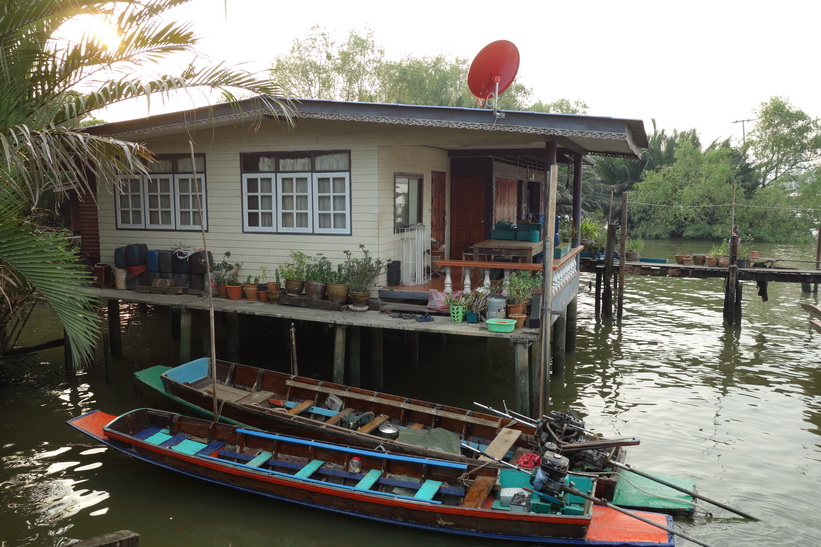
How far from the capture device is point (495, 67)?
36.1 ft

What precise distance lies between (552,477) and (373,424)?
291 centimetres

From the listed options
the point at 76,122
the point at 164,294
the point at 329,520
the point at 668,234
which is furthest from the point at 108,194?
the point at 668,234

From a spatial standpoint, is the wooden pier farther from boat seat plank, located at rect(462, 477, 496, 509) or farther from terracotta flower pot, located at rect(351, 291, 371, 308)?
boat seat plank, located at rect(462, 477, 496, 509)

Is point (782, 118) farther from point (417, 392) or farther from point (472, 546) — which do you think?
point (472, 546)

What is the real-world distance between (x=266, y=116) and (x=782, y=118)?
45.8 meters

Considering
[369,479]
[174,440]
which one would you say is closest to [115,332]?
[174,440]

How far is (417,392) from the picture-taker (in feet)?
42.3

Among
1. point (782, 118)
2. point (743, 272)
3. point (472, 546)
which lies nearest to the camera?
point (472, 546)

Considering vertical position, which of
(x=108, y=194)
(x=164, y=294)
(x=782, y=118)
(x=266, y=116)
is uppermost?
(x=782, y=118)

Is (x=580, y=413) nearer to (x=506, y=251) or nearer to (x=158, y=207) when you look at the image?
(x=506, y=251)

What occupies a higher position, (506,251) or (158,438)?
(506,251)

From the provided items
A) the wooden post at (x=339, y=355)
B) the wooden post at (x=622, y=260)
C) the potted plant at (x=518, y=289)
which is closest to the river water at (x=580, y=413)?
the wooden post at (x=622, y=260)

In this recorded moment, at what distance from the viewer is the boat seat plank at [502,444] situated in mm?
8203

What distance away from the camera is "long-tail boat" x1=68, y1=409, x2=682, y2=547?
720 centimetres
